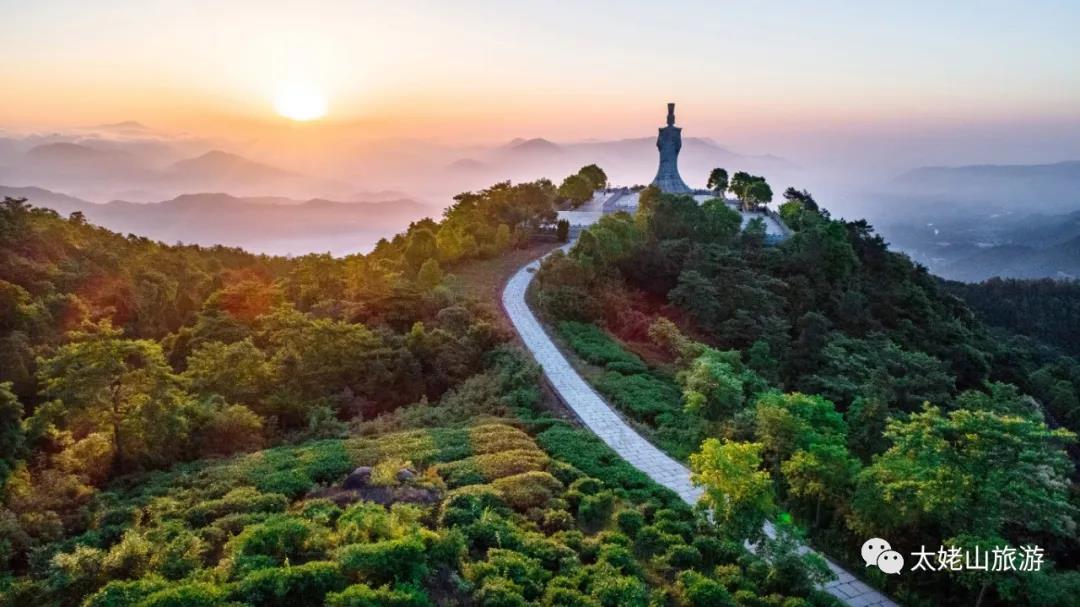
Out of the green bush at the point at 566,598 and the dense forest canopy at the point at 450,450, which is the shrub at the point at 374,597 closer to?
the dense forest canopy at the point at 450,450

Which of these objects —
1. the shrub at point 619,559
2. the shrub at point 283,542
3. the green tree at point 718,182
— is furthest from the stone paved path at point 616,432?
the green tree at point 718,182

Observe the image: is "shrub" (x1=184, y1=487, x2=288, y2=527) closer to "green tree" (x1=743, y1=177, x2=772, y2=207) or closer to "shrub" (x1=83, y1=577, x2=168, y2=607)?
"shrub" (x1=83, y1=577, x2=168, y2=607)

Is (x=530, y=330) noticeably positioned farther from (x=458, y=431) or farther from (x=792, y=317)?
(x=792, y=317)

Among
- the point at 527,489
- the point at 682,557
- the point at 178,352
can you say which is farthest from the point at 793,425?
the point at 178,352

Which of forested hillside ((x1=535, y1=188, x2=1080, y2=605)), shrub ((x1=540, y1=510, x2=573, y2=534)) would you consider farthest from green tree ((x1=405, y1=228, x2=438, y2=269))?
shrub ((x1=540, y1=510, x2=573, y2=534))

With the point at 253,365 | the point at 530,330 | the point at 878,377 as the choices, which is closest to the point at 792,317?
the point at 878,377

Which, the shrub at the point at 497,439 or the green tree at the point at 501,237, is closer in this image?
the shrub at the point at 497,439

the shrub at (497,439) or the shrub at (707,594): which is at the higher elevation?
the shrub at (497,439)
